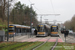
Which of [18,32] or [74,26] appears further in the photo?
[74,26]

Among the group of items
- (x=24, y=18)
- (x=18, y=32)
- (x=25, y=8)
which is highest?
(x=25, y=8)

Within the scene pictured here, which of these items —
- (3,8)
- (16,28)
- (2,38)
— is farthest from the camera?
(3,8)

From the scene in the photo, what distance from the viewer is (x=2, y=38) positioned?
26.9m

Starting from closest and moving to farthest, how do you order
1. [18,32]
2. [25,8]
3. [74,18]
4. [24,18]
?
[18,32] → [24,18] → [25,8] → [74,18]

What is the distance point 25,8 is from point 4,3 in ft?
123

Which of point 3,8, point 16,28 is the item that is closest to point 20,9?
point 3,8

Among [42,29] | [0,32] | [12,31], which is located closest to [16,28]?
[12,31]

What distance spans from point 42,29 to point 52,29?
16.1ft

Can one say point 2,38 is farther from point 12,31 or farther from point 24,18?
point 24,18

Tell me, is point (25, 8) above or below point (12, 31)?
above

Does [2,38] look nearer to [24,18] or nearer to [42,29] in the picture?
[42,29]

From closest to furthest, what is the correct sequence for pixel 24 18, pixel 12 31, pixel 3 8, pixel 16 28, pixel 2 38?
1. pixel 2 38
2. pixel 12 31
3. pixel 16 28
4. pixel 3 8
5. pixel 24 18

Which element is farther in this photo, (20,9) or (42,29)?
(20,9)

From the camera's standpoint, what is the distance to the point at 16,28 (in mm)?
45188
